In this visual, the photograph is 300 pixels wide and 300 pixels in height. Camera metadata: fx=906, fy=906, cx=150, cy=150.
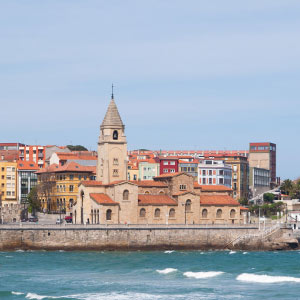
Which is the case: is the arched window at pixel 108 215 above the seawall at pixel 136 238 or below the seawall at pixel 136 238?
above

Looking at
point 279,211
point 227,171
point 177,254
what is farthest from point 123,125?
point 227,171

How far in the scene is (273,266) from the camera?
309 feet

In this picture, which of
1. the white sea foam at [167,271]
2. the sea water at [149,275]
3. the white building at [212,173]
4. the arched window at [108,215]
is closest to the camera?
the sea water at [149,275]

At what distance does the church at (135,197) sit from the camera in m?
116

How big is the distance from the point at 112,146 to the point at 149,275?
39.4m

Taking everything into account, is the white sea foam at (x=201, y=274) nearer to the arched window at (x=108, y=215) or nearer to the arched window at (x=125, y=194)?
the arched window at (x=108, y=215)

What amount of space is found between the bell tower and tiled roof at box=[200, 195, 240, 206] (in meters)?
11.2

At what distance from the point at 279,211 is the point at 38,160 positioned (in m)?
53.6

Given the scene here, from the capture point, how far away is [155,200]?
119 m

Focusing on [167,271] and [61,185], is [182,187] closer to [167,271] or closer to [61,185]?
[167,271]

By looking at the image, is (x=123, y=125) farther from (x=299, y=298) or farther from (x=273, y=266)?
(x=299, y=298)

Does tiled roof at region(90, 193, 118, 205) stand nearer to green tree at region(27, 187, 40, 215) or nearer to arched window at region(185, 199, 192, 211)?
arched window at region(185, 199, 192, 211)

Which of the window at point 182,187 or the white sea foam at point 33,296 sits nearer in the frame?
the white sea foam at point 33,296

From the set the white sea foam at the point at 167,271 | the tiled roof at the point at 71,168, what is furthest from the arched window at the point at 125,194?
the tiled roof at the point at 71,168
